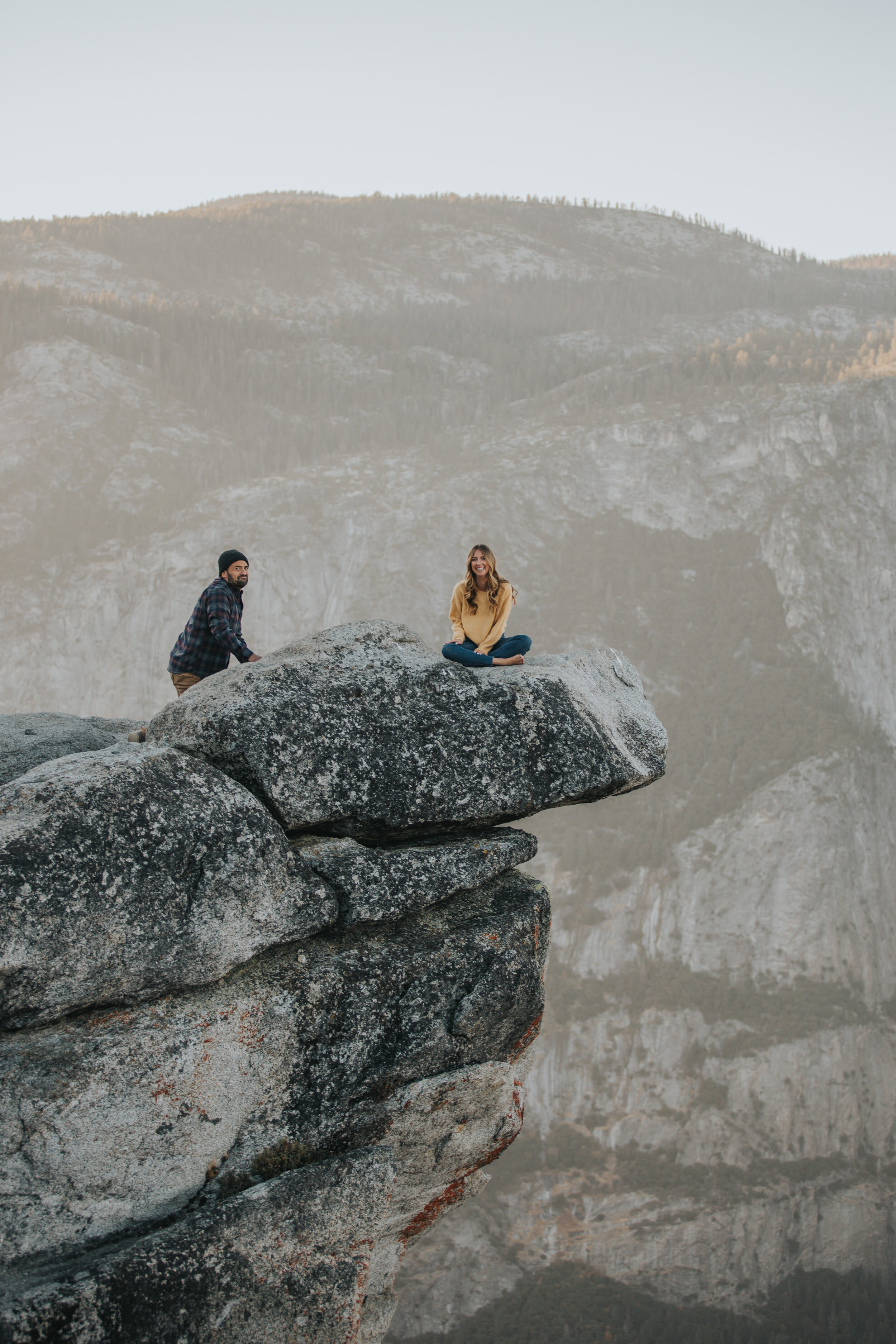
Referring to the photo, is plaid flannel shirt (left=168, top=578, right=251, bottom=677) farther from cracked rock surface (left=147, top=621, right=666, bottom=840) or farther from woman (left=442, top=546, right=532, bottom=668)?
woman (left=442, top=546, right=532, bottom=668)

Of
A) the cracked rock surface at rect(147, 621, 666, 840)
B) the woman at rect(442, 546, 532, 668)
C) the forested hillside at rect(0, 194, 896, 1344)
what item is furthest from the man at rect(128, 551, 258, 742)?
the forested hillside at rect(0, 194, 896, 1344)

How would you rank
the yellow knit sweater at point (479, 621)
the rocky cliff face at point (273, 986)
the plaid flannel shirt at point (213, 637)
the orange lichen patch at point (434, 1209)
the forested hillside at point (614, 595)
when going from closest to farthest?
the rocky cliff face at point (273, 986) < the orange lichen patch at point (434, 1209) < the plaid flannel shirt at point (213, 637) < the yellow knit sweater at point (479, 621) < the forested hillside at point (614, 595)

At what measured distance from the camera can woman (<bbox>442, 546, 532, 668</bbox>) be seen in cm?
986

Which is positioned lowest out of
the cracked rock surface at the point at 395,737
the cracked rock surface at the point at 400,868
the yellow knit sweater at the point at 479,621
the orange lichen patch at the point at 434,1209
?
the orange lichen patch at the point at 434,1209

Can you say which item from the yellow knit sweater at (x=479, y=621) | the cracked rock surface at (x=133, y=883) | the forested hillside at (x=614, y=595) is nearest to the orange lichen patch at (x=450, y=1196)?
the cracked rock surface at (x=133, y=883)

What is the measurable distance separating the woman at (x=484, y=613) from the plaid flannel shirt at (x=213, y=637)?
2.18 meters

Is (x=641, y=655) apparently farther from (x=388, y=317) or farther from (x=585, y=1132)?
(x=388, y=317)

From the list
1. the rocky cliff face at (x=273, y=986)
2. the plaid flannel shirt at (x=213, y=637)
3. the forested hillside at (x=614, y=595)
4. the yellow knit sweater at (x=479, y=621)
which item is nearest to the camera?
the rocky cliff face at (x=273, y=986)

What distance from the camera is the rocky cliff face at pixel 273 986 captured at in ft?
20.1

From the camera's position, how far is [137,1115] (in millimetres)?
6367

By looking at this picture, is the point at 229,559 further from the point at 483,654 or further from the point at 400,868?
the point at 400,868

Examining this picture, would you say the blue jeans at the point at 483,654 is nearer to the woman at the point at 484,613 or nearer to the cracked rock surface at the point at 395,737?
the woman at the point at 484,613

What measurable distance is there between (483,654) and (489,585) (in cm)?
85

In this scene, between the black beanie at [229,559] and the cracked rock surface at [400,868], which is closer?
the cracked rock surface at [400,868]
